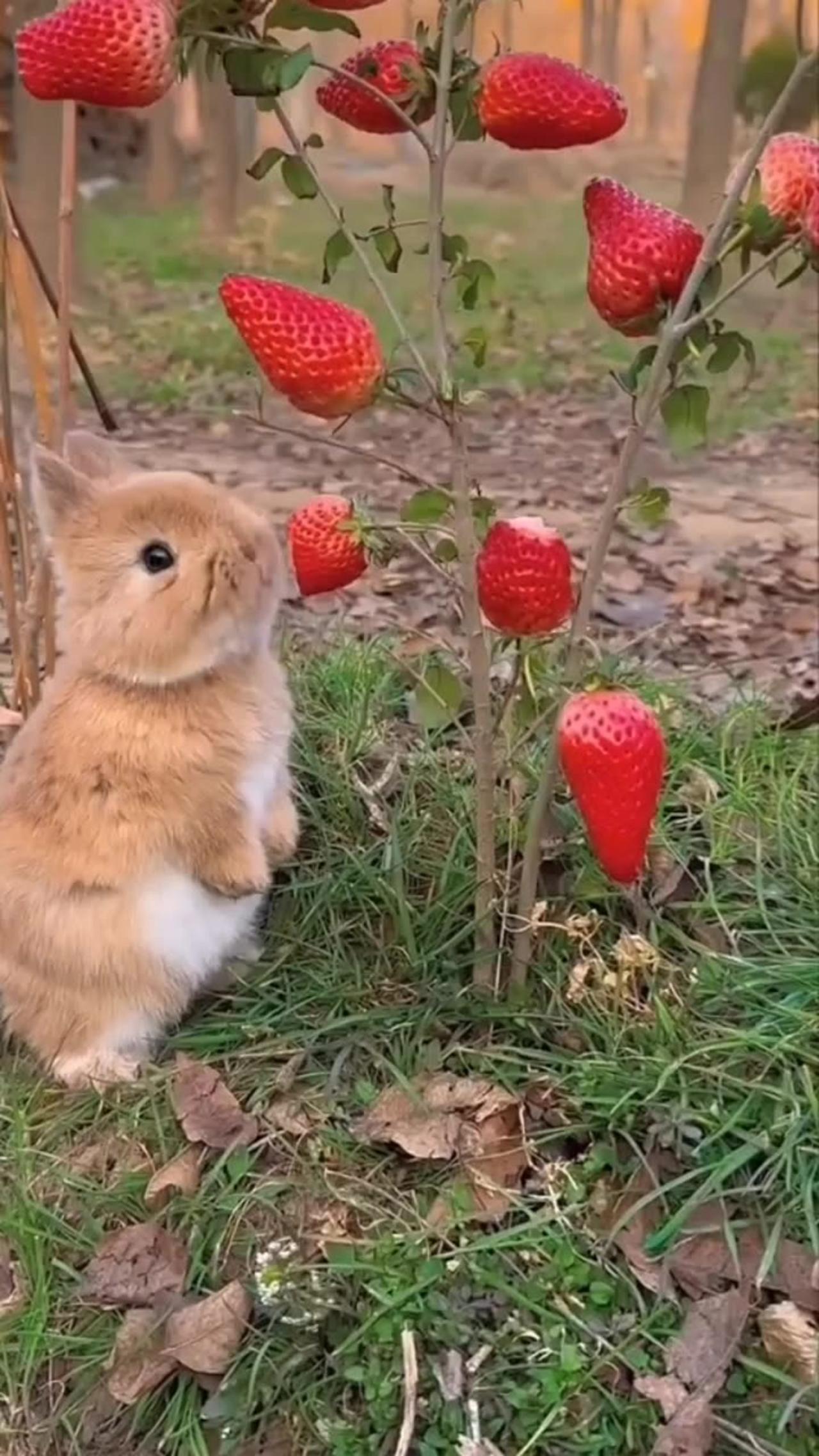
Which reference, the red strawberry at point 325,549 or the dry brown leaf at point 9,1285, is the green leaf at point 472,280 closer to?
the red strawberry at point 325,549

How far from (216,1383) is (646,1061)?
0.53 m

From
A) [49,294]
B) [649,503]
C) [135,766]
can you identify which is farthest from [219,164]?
[649,503]

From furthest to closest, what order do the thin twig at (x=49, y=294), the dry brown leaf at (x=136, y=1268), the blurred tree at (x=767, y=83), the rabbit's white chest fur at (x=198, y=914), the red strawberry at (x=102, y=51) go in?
1. the blurred tree at (x=767, y=83)
2. the thin twig at (x=49, y=294)
3. the rabbit's white chest fur at (x=198, y=914)
4. the dry brown leaf at (x=136, y=1268)
5. the red strawberry at (x=102, y=51)

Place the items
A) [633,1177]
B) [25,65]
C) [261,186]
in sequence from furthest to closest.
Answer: [261,186], [633,1177], [25,65]

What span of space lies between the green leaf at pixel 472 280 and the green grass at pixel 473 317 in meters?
3.68

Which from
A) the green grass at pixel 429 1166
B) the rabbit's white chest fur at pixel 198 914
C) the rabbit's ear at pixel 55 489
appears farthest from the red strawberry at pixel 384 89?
the green grass at pixel 429 1166

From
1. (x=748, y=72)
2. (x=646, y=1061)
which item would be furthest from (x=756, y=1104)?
(x=748, y=72)

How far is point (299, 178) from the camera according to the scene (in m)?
1.41

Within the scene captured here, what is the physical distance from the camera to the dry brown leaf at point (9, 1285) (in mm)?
1536

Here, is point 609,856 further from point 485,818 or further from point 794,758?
point 794,758

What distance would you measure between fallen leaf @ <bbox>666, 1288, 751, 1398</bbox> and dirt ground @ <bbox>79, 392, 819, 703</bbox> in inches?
33.4

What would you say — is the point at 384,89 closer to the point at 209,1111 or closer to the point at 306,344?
the point at 306,344

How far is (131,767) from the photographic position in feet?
5.13

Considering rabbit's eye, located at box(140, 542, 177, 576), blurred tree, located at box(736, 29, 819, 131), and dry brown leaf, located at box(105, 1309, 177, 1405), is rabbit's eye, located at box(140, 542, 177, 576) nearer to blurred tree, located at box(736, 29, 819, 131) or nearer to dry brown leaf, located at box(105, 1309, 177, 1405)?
dry brown leaf, located at box(105, 1309, 177, 1405)
